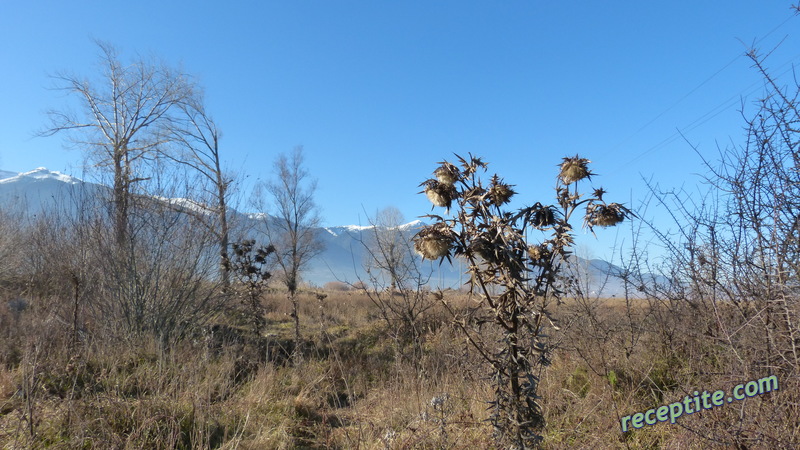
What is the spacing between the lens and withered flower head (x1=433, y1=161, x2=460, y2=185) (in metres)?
1.97

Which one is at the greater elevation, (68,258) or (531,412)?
(68,258)

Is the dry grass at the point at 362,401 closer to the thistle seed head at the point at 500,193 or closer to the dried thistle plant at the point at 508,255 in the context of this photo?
the dried thistle plant at the point at 508,255

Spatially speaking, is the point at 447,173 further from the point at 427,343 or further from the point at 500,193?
the point at 427,343

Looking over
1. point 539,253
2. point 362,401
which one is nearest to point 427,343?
point 362,401

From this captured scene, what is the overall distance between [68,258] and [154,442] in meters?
5.93

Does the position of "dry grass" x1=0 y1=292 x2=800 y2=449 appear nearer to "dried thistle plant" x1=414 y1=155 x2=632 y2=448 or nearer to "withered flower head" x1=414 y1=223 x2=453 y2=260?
"dried thistle plant" x1=414 y1=155 x2=632 y2=448

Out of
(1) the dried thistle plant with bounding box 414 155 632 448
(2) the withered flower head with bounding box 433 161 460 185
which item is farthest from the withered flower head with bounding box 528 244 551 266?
(2) the withered flower head with bounding box 433 161 460 185

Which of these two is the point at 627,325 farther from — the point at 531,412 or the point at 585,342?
the point at 531,412

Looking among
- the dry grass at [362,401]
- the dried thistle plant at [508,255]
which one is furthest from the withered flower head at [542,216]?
the dry grass at [362,401]

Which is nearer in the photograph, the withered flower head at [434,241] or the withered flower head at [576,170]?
the withered flower head at [434,241]

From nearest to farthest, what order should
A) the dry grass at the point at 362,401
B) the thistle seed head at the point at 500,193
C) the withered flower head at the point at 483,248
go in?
the withered flower head at the point at 483,248, the thistle seed head at the point at 500,193, the dry grass at the point at 362,401

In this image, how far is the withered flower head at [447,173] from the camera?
1.97 m

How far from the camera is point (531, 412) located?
6.48 feet

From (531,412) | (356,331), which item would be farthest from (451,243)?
(356,331)
